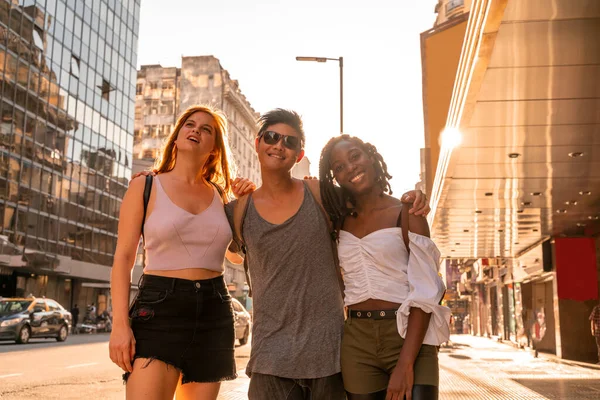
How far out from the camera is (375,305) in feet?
10.2

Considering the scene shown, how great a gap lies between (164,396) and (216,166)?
1.32 m

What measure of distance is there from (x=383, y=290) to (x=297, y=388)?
0.57m

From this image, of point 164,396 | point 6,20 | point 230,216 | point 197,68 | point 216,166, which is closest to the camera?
point 164,396

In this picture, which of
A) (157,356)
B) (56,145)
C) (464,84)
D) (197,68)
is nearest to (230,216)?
(157,356)

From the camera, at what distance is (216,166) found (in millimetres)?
3797

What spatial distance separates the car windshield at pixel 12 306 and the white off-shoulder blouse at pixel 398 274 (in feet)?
71.9

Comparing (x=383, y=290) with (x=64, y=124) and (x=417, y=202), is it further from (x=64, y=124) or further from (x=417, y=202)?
(x=64, y=124)

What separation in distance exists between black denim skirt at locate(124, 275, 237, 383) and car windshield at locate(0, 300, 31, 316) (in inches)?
848

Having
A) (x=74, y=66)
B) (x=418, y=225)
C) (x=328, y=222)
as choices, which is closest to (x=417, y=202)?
(x=418, y=225)

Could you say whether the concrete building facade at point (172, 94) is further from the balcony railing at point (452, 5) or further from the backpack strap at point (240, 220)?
the backpack strap at point (240, 220)

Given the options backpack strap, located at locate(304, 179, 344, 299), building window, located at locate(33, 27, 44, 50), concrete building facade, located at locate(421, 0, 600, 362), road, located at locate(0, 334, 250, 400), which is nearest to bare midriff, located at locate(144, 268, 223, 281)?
backpack strap, located at locate(304, 179, 344, 299)

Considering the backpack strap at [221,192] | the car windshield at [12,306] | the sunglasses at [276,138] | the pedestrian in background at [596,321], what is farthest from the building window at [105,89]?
the sunglasses at [276,138]

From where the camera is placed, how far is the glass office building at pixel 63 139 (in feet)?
122

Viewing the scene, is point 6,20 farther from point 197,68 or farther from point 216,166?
point 197,68
